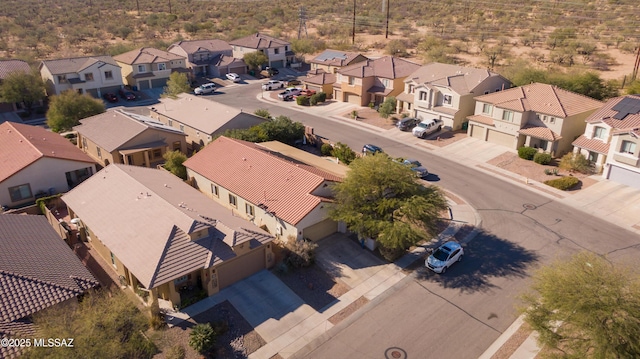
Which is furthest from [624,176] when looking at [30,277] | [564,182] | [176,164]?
[30,277]

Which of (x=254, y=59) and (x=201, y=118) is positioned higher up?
(x=254, y=59)

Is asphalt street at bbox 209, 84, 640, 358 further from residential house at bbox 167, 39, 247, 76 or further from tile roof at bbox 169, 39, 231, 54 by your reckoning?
tile roof at bbox 169, 39, 231, 54

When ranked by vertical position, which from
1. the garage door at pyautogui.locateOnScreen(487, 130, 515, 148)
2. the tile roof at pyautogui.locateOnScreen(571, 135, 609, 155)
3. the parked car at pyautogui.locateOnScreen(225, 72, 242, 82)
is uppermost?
the tile roof at pyautogui.locateOnScreen(571, 135, 609, 155)

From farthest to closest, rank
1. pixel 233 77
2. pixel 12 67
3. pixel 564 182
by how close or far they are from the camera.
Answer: pixel 233 77
pixel 12 67
pixel 564 182

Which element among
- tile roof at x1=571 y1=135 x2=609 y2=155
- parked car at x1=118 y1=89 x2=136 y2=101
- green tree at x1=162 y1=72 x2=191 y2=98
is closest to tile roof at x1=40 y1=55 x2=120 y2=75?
Result: parked car at x1=118 y1=89 x2=136 y2=101

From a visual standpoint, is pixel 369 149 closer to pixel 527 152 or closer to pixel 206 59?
pixel 527 152

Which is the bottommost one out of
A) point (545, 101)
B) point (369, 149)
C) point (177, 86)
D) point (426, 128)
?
point (369, 149)

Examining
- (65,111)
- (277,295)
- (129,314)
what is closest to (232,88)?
(65,111)
